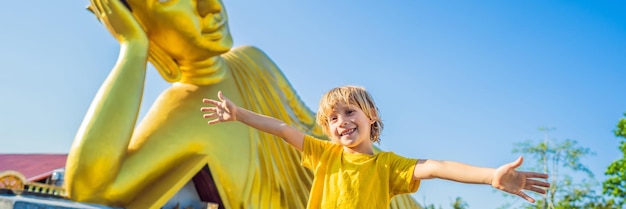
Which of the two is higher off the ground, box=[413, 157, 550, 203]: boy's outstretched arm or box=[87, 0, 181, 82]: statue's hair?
box=[87, 0, 181, 82]: statue's hair

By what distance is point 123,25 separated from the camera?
9.41 feet

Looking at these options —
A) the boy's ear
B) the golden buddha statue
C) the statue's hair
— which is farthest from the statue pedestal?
the boy's ear

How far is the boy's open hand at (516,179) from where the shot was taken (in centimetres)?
100

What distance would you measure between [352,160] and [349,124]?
9 cm

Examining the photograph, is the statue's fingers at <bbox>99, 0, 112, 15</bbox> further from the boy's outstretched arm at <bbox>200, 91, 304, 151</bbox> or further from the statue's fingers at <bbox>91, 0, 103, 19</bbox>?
the boy's outstretched arm at <bbox>200, 91, 304, 151</bbox>

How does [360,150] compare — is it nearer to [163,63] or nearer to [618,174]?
[163,63]

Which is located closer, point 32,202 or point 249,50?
point 32,202

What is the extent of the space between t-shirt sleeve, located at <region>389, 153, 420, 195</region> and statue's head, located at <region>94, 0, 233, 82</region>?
207 centimetres

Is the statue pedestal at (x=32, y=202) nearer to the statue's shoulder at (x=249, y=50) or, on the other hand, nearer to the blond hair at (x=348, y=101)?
the blond hair at (x=348, y=101)

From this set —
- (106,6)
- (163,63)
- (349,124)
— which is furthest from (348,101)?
(163,63)

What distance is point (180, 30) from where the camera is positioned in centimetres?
305

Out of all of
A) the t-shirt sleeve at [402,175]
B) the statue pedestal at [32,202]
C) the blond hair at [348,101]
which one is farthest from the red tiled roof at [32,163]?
the t-shirt sleeve at [402,175]

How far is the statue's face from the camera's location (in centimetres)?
299

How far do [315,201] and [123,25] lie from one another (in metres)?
1.95
